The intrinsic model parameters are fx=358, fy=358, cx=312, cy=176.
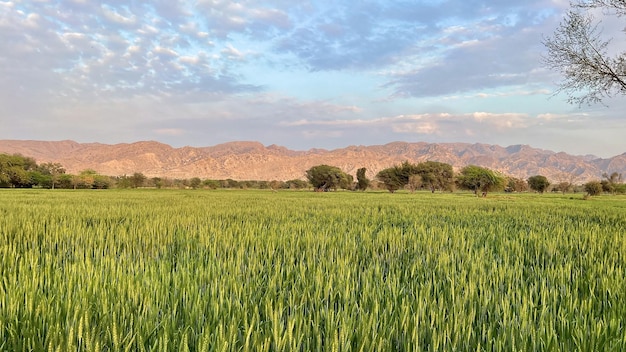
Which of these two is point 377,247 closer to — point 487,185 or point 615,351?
point 615,351

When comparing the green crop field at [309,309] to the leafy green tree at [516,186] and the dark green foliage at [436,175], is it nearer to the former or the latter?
the dark green foliage at [436,175]

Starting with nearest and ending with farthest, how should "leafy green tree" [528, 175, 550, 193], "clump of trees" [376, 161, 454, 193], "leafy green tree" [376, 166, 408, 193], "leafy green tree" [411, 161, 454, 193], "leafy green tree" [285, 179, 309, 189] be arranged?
"clump of trees" [376, 161, 454, 193] → "leafy green tree" [376, 166, 408, 193] → "leafy green tree" [528, 175, 550, 193] → "leafy green tree" [411, 161, 454, 193] → "leafy green tree" [285, 179, 309, 189]

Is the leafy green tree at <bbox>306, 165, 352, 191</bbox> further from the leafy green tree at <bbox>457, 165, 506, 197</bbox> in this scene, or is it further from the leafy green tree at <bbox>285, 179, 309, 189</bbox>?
the leafy green tree at <bbox>457, 165, 506, 197</bbox>

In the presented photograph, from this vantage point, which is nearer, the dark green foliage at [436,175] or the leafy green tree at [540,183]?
the leafy green tree at [540,183]

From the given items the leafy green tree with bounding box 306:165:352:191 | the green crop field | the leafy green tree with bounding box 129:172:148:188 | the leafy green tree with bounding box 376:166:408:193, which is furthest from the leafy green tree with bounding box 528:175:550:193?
the leafy green tree with bounding box 129:172:148:188

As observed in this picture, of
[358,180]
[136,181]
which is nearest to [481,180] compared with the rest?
[358,180]

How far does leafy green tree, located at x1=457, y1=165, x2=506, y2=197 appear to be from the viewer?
273 ft

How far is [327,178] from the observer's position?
342 feet

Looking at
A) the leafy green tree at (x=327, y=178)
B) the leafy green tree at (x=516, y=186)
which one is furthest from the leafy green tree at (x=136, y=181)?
the leafy green tree at (x=516, y=186)

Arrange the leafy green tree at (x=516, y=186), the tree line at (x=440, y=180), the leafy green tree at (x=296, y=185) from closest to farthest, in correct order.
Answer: the tree line at (x=440, y=180), the leafy green tree at (x=516, y=186), the leafy green tree at (x=296, y=185)

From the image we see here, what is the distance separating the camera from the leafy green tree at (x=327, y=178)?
10481cm

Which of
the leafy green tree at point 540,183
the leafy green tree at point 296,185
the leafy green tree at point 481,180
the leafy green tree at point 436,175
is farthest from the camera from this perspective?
the leafy green tree at point 296,185

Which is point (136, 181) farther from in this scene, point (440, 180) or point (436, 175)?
point (440, 180)

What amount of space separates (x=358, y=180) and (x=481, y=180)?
106 feet
